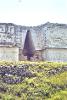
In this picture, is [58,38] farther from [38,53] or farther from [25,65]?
[25,65]

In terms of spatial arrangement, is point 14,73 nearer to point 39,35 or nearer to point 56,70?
point 56,70

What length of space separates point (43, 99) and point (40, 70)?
213 centimetres

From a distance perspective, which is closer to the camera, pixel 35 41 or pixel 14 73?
pixel 14 73

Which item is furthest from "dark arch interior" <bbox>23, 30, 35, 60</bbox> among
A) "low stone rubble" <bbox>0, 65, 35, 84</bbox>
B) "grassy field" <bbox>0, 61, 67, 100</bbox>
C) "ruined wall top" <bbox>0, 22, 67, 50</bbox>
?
"low stone rubble" <bbox>0, 65, 35, 84</bbox>

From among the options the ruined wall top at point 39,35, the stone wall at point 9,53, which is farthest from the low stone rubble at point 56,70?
the ruined wall top at point 39,35

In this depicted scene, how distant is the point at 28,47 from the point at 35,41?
1.74 feet

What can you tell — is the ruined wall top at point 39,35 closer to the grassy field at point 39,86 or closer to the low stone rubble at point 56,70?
the grassy field at point 39,86

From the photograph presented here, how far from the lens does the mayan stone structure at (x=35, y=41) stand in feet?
63.2

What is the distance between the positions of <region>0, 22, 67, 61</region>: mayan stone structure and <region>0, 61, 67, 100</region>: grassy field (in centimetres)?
472

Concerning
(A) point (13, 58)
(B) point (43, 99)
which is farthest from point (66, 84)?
(A) point (13, 58)

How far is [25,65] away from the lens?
14.5m

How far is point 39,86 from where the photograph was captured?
1320 cm

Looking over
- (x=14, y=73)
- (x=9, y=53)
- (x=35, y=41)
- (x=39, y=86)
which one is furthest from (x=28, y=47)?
(x=39, y=86)

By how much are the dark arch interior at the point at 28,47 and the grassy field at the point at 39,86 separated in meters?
4.96
